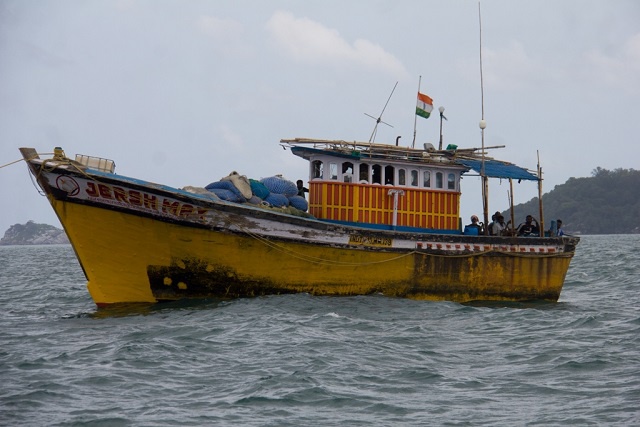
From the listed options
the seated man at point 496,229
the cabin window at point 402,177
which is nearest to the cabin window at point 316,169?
the cabin window at point 402,177

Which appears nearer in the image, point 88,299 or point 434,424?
point 434,424

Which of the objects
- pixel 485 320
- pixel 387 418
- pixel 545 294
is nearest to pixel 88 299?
pixel 485 320

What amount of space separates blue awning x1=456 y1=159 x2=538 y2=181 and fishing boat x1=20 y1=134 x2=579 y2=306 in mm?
50

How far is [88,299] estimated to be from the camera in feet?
68.2

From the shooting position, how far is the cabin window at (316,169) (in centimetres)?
1922

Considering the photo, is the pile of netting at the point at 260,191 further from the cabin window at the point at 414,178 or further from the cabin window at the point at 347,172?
the cabin window at the point at 414,178

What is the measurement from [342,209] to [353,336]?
5742mm

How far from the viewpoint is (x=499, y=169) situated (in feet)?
68.2

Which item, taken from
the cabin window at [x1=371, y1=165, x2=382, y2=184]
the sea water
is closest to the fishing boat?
the cabin window at [x1=371, y1=165, x2=382, y2=184]

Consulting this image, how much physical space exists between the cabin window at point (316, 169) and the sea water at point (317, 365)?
3178 mm

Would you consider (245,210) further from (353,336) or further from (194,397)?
(194,397)

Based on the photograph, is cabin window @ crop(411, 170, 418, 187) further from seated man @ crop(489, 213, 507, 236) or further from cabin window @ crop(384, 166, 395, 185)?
seated man @ crop(489, 213, 507, 236)

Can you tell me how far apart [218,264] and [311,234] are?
2056 millimetres

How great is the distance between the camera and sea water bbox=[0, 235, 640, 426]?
9.35 meters
